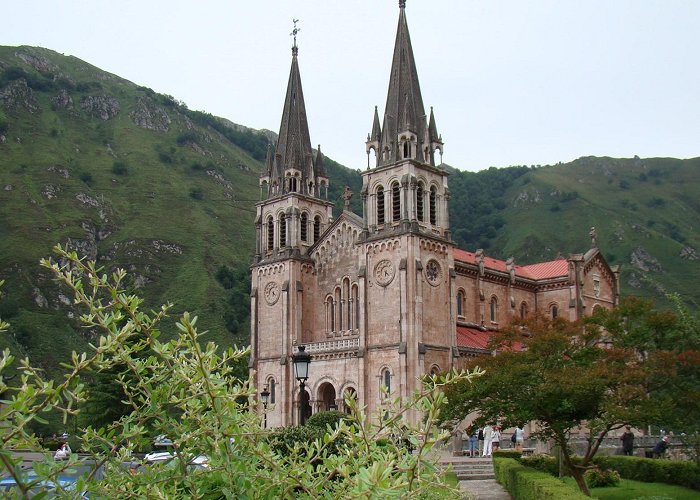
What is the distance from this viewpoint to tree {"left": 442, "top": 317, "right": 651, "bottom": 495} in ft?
85.5

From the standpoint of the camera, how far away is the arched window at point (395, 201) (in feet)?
162

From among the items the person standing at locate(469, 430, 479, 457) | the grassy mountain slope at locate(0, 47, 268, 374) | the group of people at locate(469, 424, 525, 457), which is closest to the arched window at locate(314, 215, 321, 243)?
the group of people at locate(469, 424, 525, 457)

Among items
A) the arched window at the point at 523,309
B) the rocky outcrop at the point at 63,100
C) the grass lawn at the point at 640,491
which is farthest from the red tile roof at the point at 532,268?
the rocky outcrop at the point at 63,100

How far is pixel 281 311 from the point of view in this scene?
54.3 m

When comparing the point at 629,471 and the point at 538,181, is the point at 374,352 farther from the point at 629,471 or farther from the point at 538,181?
the point at 538,181

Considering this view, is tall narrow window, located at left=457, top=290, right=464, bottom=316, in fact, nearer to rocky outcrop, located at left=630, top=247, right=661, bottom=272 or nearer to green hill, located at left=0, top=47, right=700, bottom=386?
green hill, located at left=0, top=47, right=700, bottom=386

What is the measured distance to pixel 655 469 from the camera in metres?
32.3

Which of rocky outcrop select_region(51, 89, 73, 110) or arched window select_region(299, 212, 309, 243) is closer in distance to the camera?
arched window select_region(299, 212, 309, 243)

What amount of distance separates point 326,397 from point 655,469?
24.0m

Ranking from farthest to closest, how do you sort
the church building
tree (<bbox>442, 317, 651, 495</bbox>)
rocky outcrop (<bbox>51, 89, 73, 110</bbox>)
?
rocky outcrop (<bbox>51, 89, 73, 110</bbox>), the church building, tree (<bbox>442, 317, 651, 495</bbox>)

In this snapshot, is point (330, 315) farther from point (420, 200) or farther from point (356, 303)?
point (420, 200)

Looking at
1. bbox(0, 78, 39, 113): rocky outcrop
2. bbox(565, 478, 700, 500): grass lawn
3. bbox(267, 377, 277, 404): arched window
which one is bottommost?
bbox(565, 478, 700, 500): grass lawn

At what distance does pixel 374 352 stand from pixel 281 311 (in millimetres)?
9335

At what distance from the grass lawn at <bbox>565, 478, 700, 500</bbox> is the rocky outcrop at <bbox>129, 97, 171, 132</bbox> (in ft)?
454
